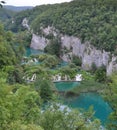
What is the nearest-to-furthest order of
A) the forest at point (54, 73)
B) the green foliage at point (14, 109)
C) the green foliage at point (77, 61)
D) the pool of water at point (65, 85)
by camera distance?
the green foliage at point (14, 109) < the forest at point (54, 73) < the pool of water at point (65, 85) < the green foliage at point (77, 61)

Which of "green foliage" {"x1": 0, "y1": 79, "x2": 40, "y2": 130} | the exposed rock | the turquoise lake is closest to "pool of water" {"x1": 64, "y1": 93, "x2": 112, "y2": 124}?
the turquoise lake

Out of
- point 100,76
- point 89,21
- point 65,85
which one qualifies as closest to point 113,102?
point 65,85

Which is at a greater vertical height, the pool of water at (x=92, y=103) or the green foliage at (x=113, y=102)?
the green foliage at (x=113, y=102)

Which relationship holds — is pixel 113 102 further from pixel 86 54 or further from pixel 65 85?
pixel 86 54

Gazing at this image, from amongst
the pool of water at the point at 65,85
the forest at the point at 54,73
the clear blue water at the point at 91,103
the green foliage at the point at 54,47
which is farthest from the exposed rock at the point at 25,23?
the clear blue water at the point at 91,103

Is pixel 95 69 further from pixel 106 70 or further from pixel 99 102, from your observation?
pixel 99 102

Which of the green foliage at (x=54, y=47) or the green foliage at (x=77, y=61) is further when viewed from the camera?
the green foliage at (x=54, y=47)

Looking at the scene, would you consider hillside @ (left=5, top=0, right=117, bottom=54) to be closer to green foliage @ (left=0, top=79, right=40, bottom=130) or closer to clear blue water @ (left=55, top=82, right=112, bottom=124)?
clear blue water @ (left=55, top=82, right=112, bottom=124)

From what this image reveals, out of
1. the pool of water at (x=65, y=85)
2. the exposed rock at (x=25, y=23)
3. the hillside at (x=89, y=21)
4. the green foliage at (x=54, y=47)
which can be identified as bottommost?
the exposed rock at (x=25, y=23)

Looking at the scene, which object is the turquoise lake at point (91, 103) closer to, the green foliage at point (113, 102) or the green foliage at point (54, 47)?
the green foliage at point (113, 102)
